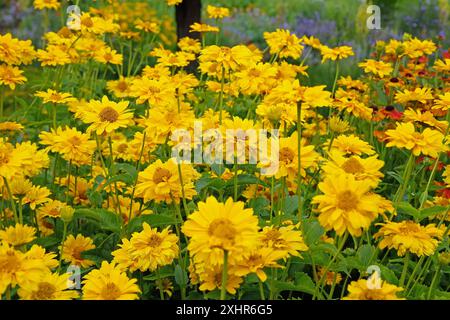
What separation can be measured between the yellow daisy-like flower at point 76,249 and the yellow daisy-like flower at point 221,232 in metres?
0.66

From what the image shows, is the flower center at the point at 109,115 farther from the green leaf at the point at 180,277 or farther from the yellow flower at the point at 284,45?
the yellow flower at the point at 284,45

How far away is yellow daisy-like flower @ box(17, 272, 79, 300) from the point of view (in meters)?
1.32

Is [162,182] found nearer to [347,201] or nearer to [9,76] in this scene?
[347,201]

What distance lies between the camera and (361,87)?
2.93 metres

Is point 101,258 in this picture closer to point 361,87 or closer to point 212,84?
point 212,84

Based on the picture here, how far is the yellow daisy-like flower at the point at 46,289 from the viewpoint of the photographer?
132cm

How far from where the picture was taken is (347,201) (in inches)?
49.5

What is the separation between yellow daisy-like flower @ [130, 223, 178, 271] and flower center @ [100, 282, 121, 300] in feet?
0.62

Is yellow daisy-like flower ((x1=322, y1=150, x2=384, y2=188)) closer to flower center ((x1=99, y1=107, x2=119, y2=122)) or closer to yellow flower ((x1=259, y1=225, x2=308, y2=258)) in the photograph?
yellow flower ((x1=259, y1=225, x2=308, y2=258))

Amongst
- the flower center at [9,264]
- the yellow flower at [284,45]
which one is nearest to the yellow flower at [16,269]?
the flower center at [9,264]

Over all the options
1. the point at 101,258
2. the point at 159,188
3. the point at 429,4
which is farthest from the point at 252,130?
the point at 429,4

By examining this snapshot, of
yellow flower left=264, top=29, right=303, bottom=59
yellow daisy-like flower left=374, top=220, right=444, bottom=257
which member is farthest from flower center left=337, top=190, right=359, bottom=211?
yellow flower left=264, top=29, right=303, bottom=59

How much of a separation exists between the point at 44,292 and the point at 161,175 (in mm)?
406

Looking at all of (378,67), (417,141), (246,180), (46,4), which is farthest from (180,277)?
(46,4)
